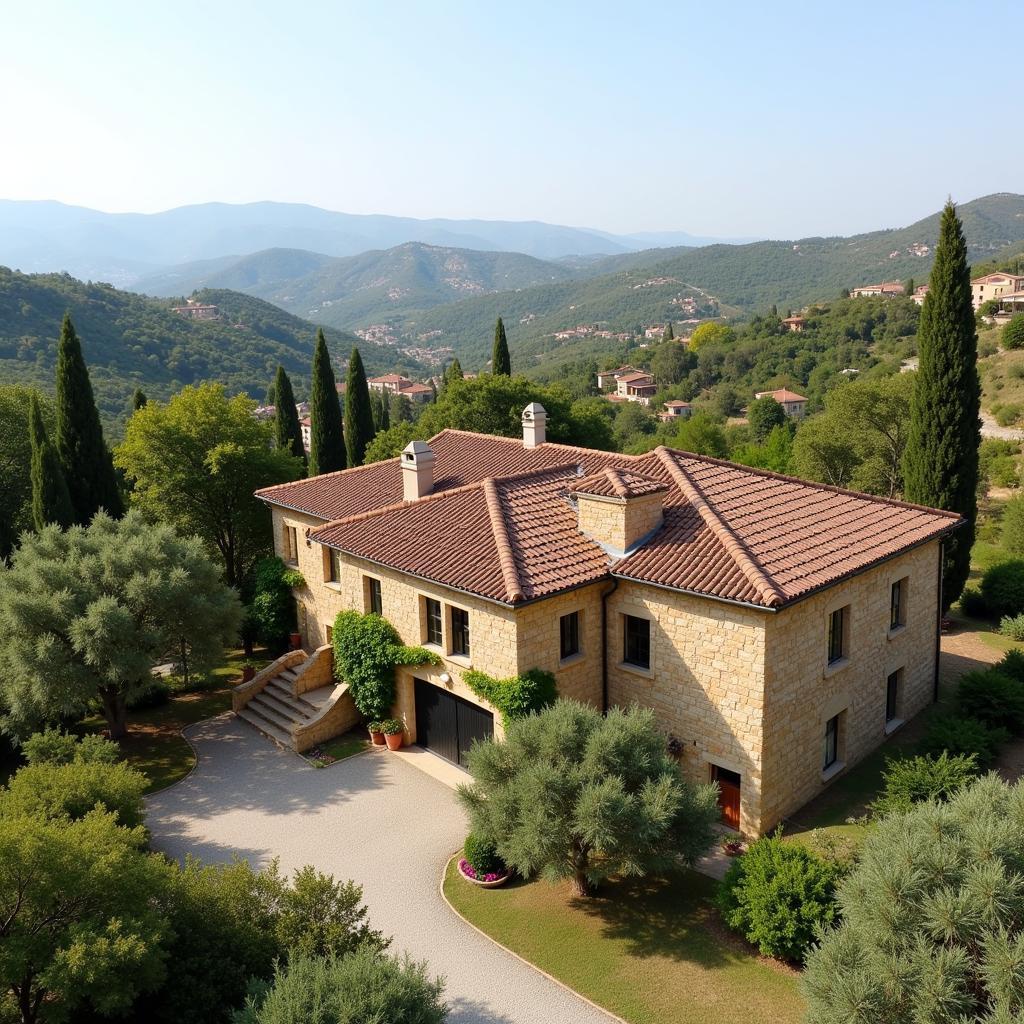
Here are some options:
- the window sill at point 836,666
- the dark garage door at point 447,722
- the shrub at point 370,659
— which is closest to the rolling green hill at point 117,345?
the shrub at point 370,659

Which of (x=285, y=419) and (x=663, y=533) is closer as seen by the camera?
(x=663, y=533)

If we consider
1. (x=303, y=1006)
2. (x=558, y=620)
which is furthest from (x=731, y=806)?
(x=303, y=1006)

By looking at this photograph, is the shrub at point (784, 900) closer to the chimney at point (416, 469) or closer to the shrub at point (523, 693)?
the shrub at point (523, 693)

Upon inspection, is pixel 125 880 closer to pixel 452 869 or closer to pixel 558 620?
pixel 452 869

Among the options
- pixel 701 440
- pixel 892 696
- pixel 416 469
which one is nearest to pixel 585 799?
pixel 892 696

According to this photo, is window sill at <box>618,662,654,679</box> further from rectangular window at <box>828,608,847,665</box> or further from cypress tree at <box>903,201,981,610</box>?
cypress tree at <box>903,201,981,610</box>

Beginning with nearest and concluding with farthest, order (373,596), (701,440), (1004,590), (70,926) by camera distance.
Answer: (70,926) → (373,596) → (1004,590) → (701,440)

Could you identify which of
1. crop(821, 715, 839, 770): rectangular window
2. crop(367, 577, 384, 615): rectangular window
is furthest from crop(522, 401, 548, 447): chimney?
crop(821, 715, 839, 770): rectangular window

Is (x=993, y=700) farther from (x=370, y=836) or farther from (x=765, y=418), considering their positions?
(x=765, y=418)
